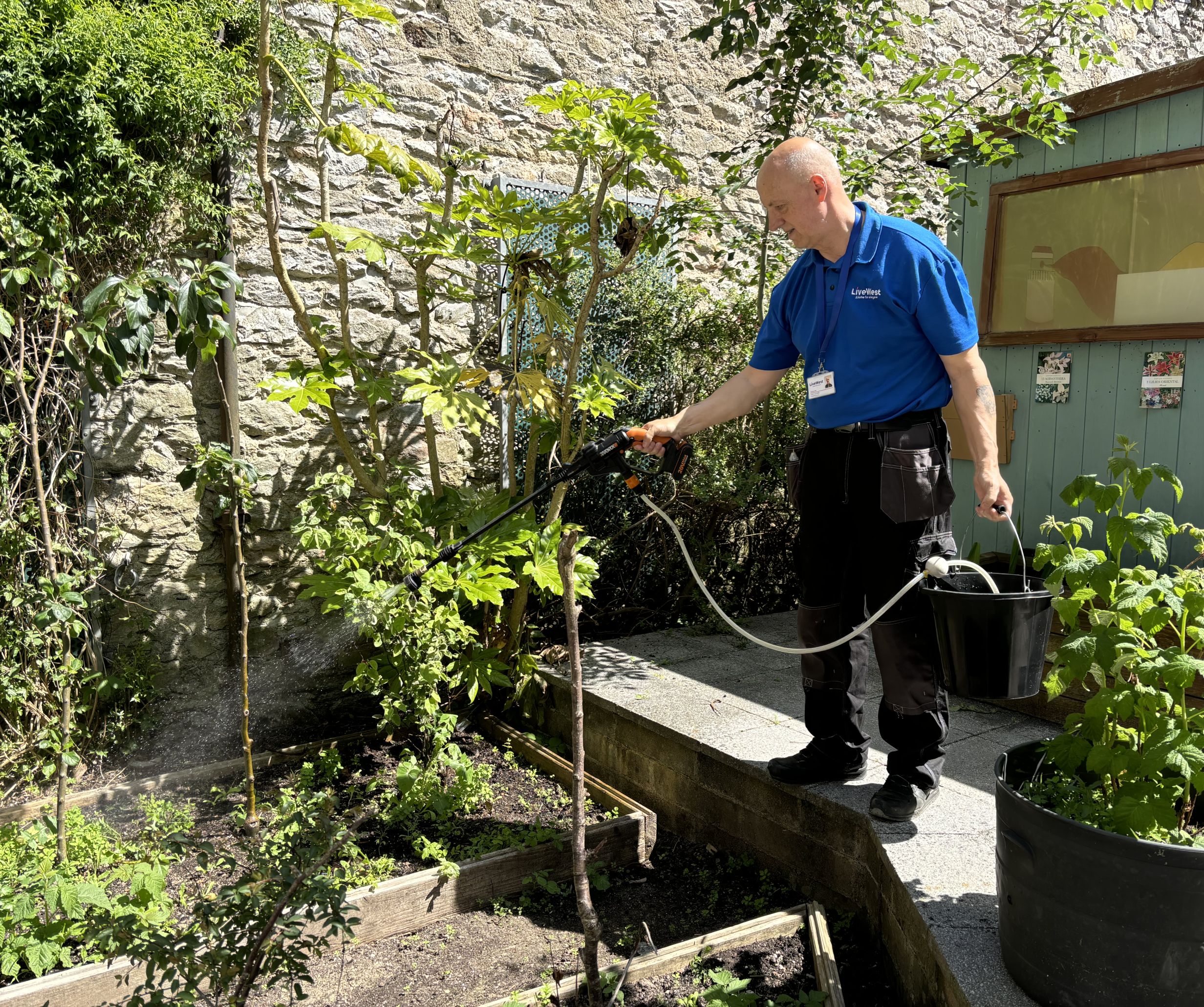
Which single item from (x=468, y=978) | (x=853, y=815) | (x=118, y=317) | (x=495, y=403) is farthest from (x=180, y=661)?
(x=853, y=815)

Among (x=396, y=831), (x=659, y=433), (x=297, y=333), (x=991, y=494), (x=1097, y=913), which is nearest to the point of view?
(x=1097, y=913)

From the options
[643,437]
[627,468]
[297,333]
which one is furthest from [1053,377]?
[297,333]

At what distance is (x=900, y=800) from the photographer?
8.80ft

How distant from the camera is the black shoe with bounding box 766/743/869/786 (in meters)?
2.96

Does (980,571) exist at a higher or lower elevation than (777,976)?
higher

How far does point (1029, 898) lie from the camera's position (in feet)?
6.26

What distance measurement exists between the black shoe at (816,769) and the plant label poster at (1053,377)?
8.08 feet

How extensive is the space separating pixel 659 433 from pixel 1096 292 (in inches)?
108

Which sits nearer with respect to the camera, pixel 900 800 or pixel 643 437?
pixel 900 800

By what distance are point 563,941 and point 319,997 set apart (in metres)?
0.72

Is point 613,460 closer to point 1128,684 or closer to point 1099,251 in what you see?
point 1128,684

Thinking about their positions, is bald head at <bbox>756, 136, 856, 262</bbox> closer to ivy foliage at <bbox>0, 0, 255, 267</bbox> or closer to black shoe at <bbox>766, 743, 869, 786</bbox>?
black shoe at <bbox>766, 743, 869, 786</bbox>

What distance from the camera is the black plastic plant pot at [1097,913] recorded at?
1.70 meters

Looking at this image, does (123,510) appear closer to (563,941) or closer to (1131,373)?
(563,941)
